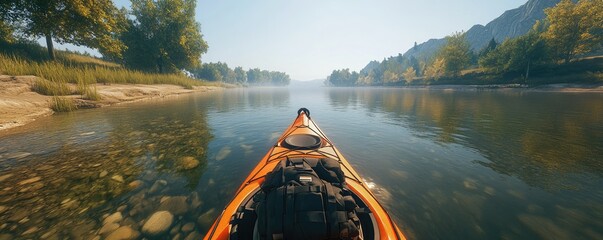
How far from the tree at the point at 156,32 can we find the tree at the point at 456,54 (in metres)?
65.7

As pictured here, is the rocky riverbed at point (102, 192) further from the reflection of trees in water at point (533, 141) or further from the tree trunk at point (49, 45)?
the tree trunk at point (49, 45)

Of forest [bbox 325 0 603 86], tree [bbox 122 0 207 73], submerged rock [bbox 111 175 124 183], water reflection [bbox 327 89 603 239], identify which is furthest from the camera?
forest [bbox 325 0 603 86]

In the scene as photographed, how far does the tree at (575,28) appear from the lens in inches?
1483

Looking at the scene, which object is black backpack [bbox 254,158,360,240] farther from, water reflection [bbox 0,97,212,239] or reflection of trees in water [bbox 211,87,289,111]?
reflection of trees in water [bbox 211,87,289,111]

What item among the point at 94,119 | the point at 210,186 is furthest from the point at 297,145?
the point at 94,119

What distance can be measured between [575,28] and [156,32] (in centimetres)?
7715

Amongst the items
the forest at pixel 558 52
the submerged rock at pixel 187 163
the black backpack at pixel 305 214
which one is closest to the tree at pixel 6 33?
the submerged rock at pixel 187 163

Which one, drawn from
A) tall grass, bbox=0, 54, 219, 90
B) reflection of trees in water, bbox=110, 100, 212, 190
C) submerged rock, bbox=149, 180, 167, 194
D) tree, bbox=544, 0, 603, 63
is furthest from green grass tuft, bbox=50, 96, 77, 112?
tree, bbox=544, 0, 603, 63

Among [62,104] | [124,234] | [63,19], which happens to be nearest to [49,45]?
[63,19]

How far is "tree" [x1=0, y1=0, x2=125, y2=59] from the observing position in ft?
52.9

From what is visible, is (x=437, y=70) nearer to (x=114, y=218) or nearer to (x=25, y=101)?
(x=114, y=218)

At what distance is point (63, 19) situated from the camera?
17.1 metres

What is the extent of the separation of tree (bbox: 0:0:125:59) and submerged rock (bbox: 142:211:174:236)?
22.6 metres

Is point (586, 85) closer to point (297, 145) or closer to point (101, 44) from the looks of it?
point (297, 145)
